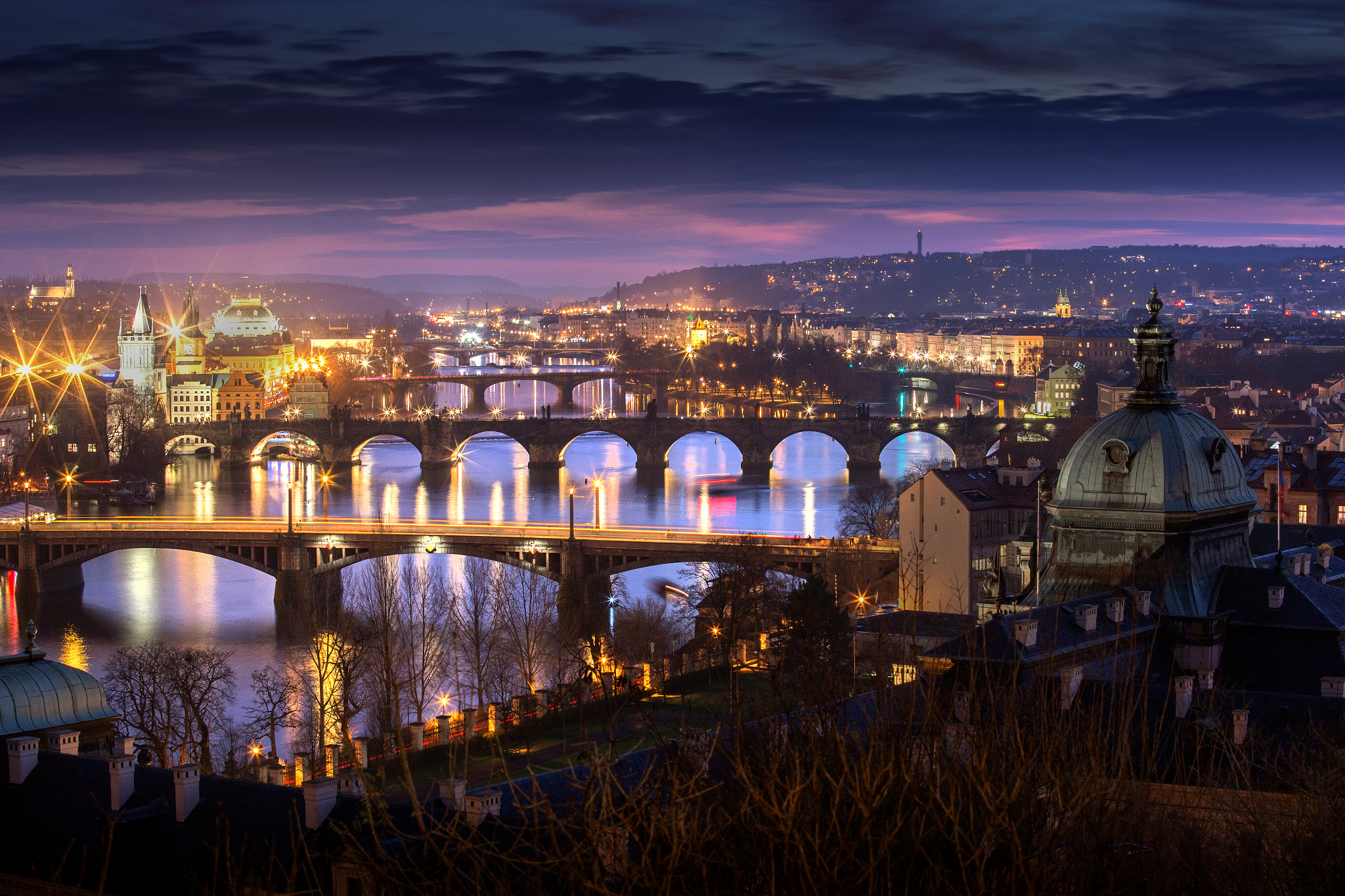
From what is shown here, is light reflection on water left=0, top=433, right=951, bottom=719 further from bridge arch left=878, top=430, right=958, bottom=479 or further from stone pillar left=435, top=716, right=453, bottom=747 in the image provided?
stone pillar left=435, top=716, right=453, bottom=747

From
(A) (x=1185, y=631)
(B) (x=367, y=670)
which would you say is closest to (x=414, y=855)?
(A) (x=1185, y=631)

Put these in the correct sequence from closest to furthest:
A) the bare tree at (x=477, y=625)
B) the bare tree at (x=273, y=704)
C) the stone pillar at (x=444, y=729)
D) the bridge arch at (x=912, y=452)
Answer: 1. the stone pillar at (x=444, y=729)
2. the bare tree at (x=273, y=704)
3. the bare tree at (x=477, y=625)
4. the bridge arch at (x=912, y=452)

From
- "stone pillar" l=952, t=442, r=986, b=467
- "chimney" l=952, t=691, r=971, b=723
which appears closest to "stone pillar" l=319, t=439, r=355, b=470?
"stone pillar" l=952, t=442, r=986, b=467

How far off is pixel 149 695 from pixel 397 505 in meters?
21.6

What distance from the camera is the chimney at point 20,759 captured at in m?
10.6

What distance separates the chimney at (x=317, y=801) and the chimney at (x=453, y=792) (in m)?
0.58

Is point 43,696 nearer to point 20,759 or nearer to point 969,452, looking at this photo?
point 20,759

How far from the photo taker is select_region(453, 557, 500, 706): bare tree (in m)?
18.7

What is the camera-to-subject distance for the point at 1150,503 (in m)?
14.1

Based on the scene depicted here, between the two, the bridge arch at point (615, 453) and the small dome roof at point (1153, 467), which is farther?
the bridge arch at point (615, 453)

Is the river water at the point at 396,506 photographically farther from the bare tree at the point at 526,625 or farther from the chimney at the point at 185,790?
the chimney at the point at 185,790

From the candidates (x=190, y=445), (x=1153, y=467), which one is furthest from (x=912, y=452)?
(x=1153, y=467)

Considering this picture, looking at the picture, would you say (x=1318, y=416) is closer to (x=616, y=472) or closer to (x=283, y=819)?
(x=616, y=472)

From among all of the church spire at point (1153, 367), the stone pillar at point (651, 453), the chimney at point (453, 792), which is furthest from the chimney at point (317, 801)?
the stone pillar at point (651, 453)
